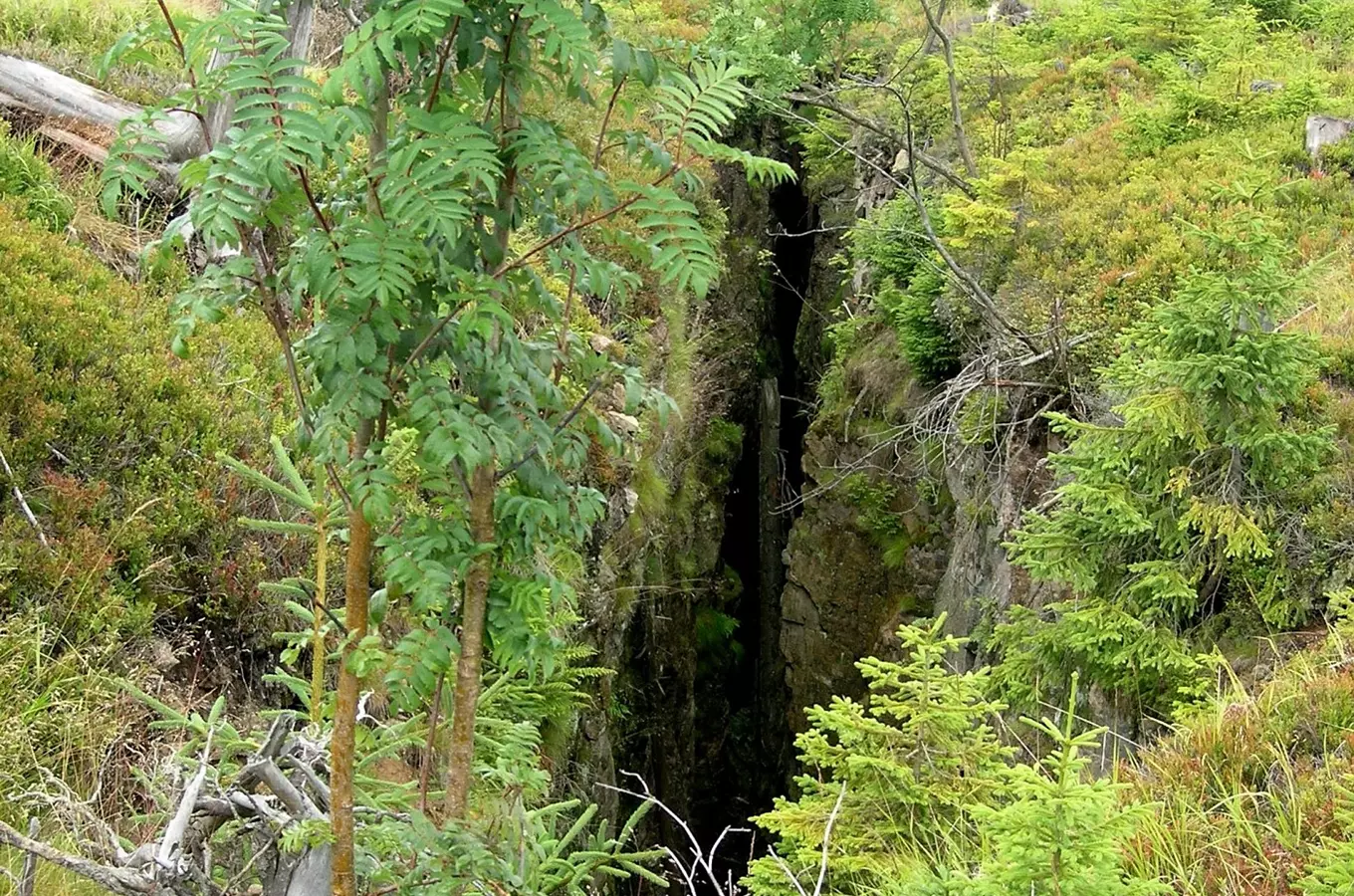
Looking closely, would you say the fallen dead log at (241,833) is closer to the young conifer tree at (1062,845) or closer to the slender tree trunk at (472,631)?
the slender tree trunk at (472,631)

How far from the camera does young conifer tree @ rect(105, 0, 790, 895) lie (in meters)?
1.96

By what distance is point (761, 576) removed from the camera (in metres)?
16.8

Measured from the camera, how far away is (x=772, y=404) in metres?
16.9

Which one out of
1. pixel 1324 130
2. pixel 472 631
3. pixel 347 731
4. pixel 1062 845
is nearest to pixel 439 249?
pixel 472 631

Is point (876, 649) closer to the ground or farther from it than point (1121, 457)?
closer to the ground

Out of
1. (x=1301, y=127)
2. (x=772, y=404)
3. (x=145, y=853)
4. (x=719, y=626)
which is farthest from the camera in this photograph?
(x=772, y=404)

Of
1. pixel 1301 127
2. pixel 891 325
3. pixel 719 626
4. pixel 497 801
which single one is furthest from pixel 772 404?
pixel 497 801

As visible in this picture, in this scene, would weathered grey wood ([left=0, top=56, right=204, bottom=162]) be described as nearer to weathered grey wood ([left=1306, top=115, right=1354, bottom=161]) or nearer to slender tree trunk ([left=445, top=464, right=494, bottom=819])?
slender tree trunk ([left=445, top=464, right=494, bottom=819])

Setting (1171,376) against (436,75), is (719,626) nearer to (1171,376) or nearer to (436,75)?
(1171,376)

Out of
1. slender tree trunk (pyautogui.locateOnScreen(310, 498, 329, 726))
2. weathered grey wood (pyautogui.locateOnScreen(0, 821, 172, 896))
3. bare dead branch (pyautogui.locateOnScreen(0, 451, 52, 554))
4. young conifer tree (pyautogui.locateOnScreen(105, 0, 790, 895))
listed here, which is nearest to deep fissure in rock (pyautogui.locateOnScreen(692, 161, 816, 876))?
bare dead branch (pyautogui.locateOnScreen(0, 451, 52, 554))

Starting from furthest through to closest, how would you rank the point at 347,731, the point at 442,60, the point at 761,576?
1. the point at 761,576
2. the point at 347,731
3. the point at 442,60

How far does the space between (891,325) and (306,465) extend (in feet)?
25.3

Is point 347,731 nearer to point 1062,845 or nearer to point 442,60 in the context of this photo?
point 442,60

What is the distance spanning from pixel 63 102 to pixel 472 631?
7593mm
